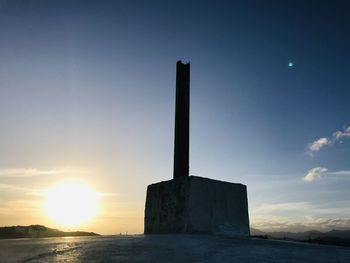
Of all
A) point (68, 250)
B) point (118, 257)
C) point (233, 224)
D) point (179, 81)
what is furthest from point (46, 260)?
point (179, 81)

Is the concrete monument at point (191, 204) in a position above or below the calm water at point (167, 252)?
above

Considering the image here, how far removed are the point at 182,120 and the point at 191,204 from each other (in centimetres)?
246

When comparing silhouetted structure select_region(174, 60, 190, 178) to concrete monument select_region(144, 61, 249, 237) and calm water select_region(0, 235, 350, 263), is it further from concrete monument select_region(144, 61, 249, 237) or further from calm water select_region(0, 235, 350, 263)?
calm water select_region(0, 235, 350, 263)

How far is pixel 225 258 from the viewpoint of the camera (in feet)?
14.4

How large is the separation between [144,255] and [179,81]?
5.57 meters

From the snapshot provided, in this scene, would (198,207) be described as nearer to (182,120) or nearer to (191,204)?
(191,204)

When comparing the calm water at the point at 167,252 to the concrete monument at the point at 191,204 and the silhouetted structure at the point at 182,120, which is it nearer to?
the concrete monument at the point at 191,204

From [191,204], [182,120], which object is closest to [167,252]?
[191,204]

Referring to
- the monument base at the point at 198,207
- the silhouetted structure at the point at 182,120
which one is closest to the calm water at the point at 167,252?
the monument base at the point at 198,207

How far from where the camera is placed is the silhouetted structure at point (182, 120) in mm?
8500

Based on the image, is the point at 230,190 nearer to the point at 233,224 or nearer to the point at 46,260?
the point at 233,224

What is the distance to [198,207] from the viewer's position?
7156 millimetres

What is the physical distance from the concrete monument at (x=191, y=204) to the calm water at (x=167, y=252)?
4.52 feet

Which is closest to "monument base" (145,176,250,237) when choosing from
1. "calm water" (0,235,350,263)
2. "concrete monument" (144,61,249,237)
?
"concrete monument" (144,61,249,237)
